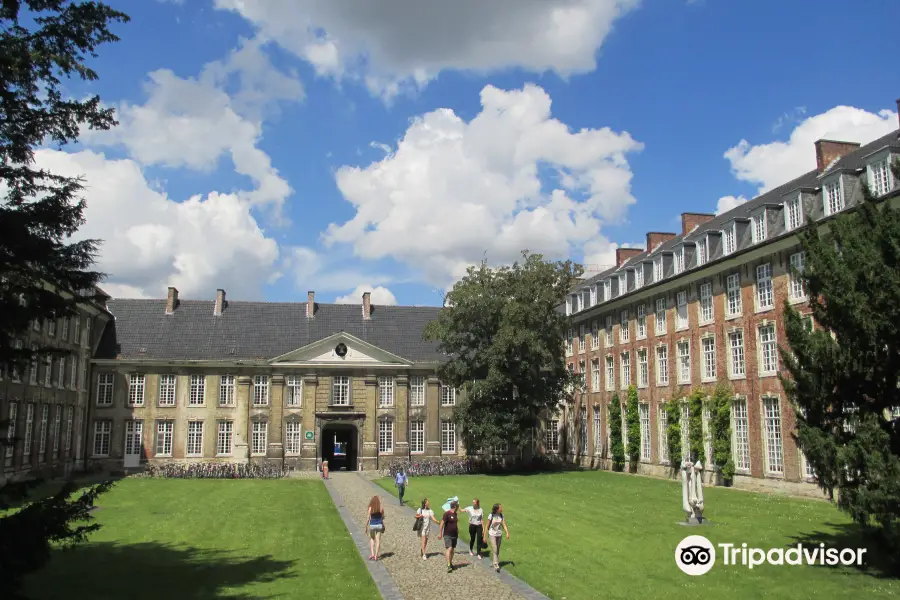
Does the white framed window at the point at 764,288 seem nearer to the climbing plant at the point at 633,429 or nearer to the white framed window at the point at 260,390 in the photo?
the climbing plant at the point at 633,429

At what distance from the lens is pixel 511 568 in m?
14.6

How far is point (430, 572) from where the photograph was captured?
1443 cm

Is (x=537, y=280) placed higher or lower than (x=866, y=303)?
higher

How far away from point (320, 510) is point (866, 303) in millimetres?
18074

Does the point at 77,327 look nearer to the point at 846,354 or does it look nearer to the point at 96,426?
the point at 96,426

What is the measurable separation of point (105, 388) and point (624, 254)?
34528mm

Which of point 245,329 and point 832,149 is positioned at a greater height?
point 832,149

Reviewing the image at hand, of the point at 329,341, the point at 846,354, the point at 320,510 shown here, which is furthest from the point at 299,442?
the point at 846,354

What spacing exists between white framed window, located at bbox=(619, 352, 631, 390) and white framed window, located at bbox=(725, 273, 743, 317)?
9464mm

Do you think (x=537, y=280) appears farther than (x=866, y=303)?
Yes

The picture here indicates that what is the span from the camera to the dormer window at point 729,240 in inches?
1282

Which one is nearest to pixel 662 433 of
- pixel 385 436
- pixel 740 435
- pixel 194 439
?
pixel 740 435

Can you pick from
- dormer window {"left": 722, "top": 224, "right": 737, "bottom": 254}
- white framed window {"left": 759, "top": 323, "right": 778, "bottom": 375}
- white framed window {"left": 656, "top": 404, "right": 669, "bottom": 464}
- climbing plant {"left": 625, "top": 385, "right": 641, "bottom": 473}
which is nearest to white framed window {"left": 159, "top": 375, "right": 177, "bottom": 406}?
climbing plant {"left": 625, "top": 385, "right": 641, "bottom": 473}

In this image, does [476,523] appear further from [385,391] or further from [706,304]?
[385,391]
